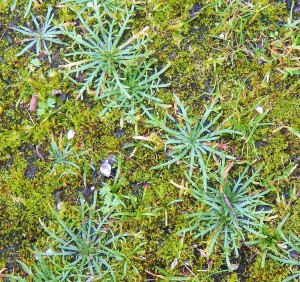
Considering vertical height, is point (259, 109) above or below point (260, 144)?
above

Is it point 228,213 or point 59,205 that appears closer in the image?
point 228,213

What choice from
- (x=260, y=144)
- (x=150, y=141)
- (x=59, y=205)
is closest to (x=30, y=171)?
(x=59, y=205)

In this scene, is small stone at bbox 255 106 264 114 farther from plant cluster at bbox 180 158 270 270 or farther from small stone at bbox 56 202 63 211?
small stone at bbox 56 202 63 211

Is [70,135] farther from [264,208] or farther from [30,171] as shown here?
[264,208]

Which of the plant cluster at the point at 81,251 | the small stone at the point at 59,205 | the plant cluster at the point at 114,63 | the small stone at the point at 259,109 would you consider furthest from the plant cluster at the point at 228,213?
the small stone at the point at 59,205

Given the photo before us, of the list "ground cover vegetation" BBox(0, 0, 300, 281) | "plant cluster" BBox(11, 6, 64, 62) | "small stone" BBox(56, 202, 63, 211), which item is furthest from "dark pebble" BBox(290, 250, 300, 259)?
"plant cluster" BBox(11, 6, 64, 62)

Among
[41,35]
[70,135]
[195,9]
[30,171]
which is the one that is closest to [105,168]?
[70,135]

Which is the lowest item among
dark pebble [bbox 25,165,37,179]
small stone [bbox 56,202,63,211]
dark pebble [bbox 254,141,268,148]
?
dark pebble [bbox 254,141,268,148]

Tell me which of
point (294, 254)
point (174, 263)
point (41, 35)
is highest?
point (41, 35)

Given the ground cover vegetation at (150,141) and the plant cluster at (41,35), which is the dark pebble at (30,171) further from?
the plant cluster at (41,35)

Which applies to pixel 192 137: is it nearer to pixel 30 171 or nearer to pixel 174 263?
pixel 174 263
